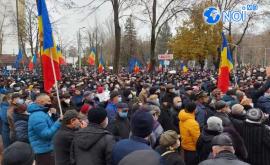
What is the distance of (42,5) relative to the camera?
8578mm

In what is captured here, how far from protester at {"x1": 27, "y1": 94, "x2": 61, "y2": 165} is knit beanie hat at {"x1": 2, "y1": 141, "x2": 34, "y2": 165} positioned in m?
3.09

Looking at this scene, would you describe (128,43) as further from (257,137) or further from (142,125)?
(142,125)

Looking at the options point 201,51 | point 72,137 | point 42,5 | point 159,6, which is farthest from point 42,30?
point 201,51

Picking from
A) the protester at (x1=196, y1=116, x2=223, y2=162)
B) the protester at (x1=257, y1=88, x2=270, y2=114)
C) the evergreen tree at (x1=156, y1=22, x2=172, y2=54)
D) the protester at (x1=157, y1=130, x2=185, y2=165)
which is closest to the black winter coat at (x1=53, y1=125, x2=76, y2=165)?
the protester at (x1=157, y1=130, x2=185, y2=165)

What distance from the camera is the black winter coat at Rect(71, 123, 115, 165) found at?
4758mm

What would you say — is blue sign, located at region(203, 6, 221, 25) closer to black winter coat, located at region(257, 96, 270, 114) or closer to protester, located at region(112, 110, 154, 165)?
black winter coat, located at region(257, 96, 270, 114)

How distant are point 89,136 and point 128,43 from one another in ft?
207

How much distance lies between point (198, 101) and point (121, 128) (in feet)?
→ 8.48

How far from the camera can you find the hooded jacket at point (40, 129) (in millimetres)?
6293

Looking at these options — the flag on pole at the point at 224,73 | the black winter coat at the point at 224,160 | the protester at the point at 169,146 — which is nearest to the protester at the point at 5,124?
the protester at the point at 169,146

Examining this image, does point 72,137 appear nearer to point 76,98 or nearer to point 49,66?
point 49,66

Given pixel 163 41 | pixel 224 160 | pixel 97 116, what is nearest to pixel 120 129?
pixel 97 116

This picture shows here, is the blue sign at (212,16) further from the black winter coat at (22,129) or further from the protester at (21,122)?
the black winter coat at (22,129)

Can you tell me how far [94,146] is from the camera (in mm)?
4773
